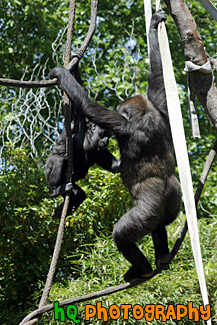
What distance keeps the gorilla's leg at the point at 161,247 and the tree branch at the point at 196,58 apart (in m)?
0.90

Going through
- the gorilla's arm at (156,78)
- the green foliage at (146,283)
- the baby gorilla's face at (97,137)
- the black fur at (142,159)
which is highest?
the gorilla's arm at (156,78)

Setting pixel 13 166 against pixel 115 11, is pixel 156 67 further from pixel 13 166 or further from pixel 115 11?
pixel 115 11

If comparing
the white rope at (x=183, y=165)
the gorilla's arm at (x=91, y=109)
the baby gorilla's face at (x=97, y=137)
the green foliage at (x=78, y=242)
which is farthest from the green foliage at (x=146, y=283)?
the white rope at (x=183, y=165)

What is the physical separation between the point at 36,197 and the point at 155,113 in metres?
2.99

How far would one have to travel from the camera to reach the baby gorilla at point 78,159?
12.4 feet

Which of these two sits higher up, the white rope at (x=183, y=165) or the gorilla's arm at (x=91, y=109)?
the gorilla's arm at (x=91, y=109)

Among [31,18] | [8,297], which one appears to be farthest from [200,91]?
[31,18]

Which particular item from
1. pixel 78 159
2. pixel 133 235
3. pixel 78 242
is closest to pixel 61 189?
pixel 78 159

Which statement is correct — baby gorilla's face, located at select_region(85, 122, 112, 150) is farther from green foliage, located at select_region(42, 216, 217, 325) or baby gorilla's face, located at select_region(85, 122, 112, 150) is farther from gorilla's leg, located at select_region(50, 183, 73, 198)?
green foliage, located at select_region(42, 216, 217, 325)

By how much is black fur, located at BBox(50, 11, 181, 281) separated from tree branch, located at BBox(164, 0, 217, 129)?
0.13 metres

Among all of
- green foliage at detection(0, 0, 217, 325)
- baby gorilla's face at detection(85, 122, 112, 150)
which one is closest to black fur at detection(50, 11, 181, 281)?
baby gorilla's face at detection(85, 122, 112, 150)

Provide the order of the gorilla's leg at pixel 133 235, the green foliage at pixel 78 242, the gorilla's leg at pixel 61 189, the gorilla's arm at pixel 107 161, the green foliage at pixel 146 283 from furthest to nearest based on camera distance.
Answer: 1. the green foliage at pixel 78 242
2. the green foliage at pixel 146 283
3. the gorilla's arm at pixel 107 161
4. the gorilla's leg at pixel 61 189
5. the gorilla's leg at pixel 133 235

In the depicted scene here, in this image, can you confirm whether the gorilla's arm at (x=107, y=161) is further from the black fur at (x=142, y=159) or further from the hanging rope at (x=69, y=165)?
the hanging rope at (x=69, y=165)

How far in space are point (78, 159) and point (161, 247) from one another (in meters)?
0.94
